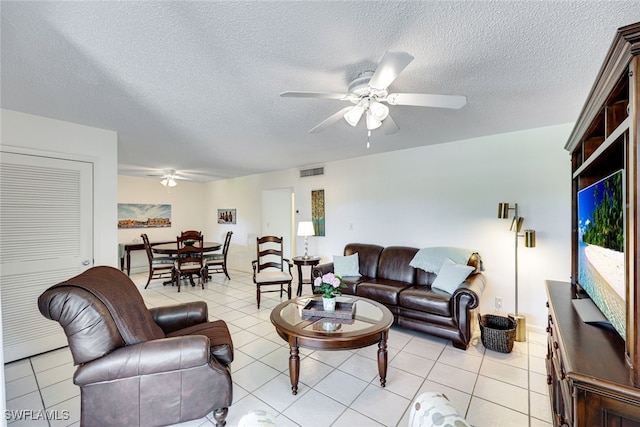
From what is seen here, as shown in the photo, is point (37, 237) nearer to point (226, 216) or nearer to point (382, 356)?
point (382, 356)

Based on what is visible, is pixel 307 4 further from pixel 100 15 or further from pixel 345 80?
pixel 100 15

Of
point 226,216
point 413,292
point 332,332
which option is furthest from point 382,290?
point 226,216

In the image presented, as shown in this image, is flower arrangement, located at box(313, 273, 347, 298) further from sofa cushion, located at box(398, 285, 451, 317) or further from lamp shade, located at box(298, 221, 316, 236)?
lamp shade, located at box(298, 221, 316, 236)

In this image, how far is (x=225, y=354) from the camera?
5.96ft

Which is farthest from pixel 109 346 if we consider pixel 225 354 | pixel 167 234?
pixel 167 234

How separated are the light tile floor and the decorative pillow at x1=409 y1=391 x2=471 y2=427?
1061mm

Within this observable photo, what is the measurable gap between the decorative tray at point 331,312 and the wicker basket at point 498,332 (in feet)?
4.72

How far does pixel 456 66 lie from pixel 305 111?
130 cm

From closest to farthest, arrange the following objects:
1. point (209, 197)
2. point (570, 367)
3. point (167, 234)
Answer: point (570, 367), point (167, 234), point (209, 197)

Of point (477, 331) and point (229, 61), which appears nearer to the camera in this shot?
point (229, 61)

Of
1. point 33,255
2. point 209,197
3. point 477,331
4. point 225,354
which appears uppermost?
point 209,197

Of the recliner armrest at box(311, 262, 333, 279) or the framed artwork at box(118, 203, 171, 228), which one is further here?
the framed artwork at box(118, 203, 171, 228)

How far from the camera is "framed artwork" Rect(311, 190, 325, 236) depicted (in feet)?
16.8

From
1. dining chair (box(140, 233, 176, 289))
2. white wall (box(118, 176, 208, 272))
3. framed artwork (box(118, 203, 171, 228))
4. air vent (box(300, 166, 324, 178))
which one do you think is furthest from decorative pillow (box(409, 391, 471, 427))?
framed artwork (box(118, 203, 171, 228))
